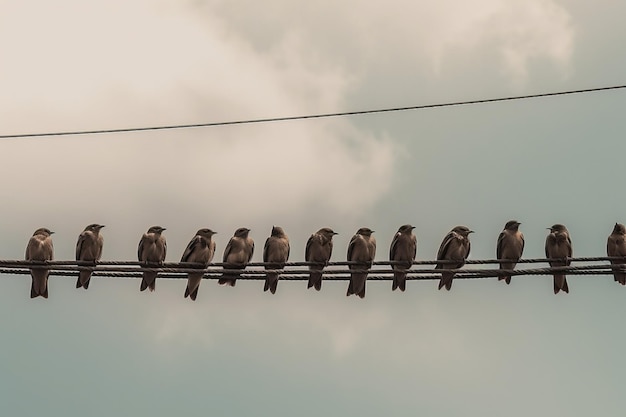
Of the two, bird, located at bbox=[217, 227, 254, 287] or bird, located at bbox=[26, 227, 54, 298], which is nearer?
bird, located at bbox=[26, 227, 54, 298]

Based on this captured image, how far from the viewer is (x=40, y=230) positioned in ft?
63.7

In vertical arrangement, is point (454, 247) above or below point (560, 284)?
above

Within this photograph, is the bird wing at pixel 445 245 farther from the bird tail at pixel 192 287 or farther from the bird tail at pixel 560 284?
the bird tail at pixel 192 287

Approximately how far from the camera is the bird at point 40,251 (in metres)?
18.4

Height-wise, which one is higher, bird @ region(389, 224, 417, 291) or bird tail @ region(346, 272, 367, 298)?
bird @ region(389, 224, 417, 291)

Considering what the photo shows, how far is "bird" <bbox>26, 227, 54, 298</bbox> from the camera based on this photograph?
60.5 ft

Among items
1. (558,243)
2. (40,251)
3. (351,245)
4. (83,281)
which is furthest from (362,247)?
(40,251)

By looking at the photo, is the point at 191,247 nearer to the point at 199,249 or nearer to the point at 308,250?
the point at 199,249

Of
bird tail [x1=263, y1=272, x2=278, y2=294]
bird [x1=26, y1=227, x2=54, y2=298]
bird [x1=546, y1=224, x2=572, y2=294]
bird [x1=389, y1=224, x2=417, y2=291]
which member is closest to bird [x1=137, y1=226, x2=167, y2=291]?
bird [x1=26, y1=227, x2=54, y2=298]

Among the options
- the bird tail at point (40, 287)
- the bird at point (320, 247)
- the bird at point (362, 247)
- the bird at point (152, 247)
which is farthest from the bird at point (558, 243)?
the bird tail at point (40, 287)

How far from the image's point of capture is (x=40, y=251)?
62.9 ft

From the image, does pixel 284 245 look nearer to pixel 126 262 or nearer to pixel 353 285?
pixel 353 285

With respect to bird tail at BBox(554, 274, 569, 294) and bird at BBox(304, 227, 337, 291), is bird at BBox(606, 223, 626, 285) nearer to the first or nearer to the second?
bird tail at BBox(554, 274, 569, 294)

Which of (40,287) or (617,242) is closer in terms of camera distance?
(40,287)
